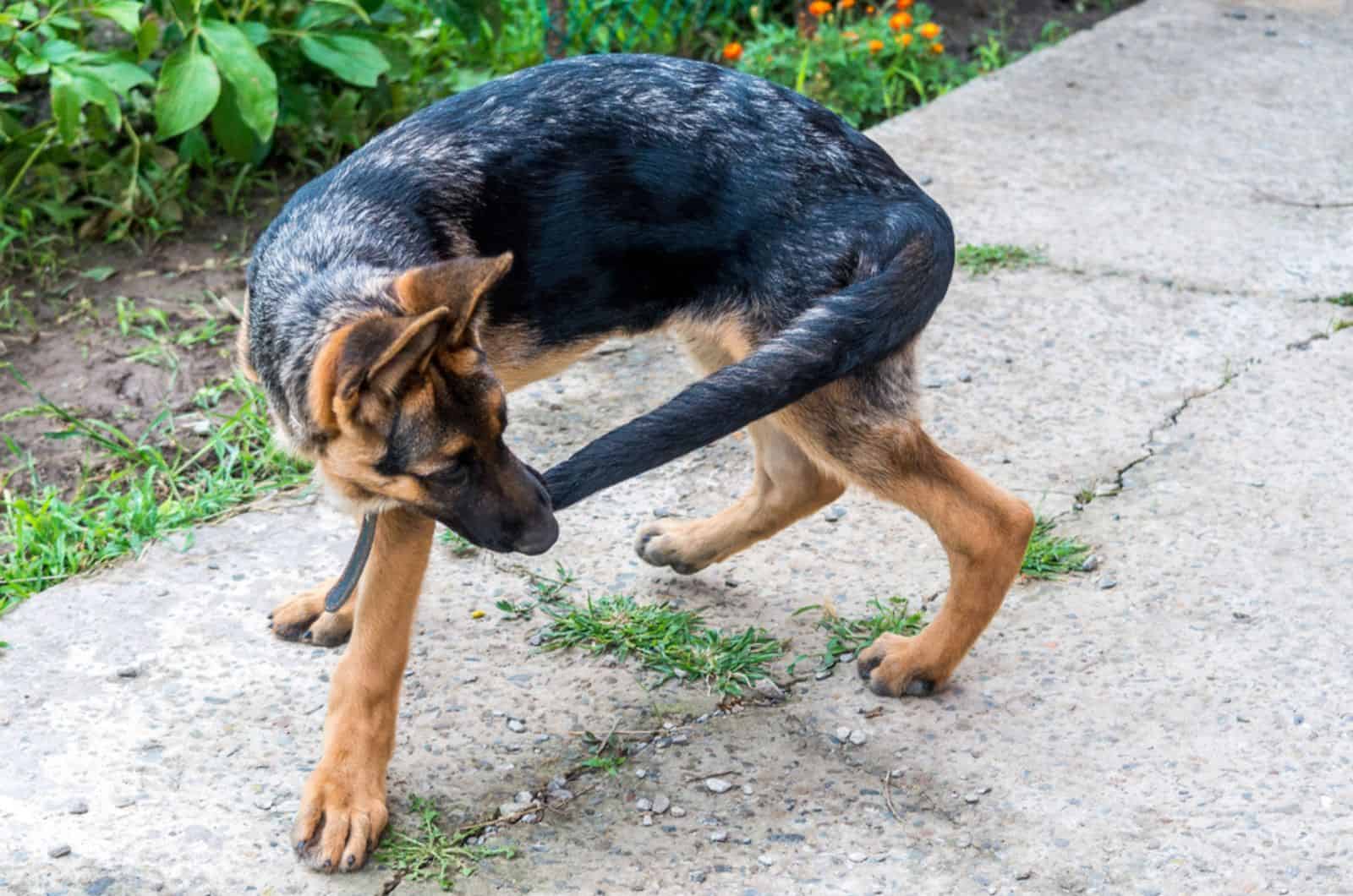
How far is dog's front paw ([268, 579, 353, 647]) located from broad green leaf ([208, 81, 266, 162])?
2.21 meters

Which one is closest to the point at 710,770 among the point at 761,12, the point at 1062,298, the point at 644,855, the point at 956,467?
the point at 644,855

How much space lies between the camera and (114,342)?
5.19 metres

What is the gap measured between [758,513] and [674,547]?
249 mm

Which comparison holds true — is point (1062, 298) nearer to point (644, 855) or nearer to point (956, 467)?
point (956, 467)

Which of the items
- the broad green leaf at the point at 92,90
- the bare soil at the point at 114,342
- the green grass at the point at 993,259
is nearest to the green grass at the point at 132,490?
the bare soil at the point at 114,342

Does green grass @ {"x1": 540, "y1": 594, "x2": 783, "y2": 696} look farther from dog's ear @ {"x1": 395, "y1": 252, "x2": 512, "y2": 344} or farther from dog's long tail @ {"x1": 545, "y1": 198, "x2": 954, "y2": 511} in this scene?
dog's ear @ {"x1": 395, "y1": 252, "x2": 512, "y2": 344}

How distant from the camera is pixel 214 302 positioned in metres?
5.39

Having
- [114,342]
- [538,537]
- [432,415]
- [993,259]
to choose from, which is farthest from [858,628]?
[114,342]

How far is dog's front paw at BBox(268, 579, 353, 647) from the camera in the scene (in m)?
3.79

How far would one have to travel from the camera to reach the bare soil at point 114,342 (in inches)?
188

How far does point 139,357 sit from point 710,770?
2.71 m

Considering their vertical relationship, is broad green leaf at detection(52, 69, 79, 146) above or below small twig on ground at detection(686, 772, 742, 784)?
above

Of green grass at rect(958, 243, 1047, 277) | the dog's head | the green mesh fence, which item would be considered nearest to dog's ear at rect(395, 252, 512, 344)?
the dog's head

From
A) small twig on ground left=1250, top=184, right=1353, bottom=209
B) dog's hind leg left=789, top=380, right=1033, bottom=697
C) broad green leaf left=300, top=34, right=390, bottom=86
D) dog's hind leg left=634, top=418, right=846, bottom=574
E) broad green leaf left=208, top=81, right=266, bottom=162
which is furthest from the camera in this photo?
small twig on ground left=1250, top=184, right=1353, bottom=209
